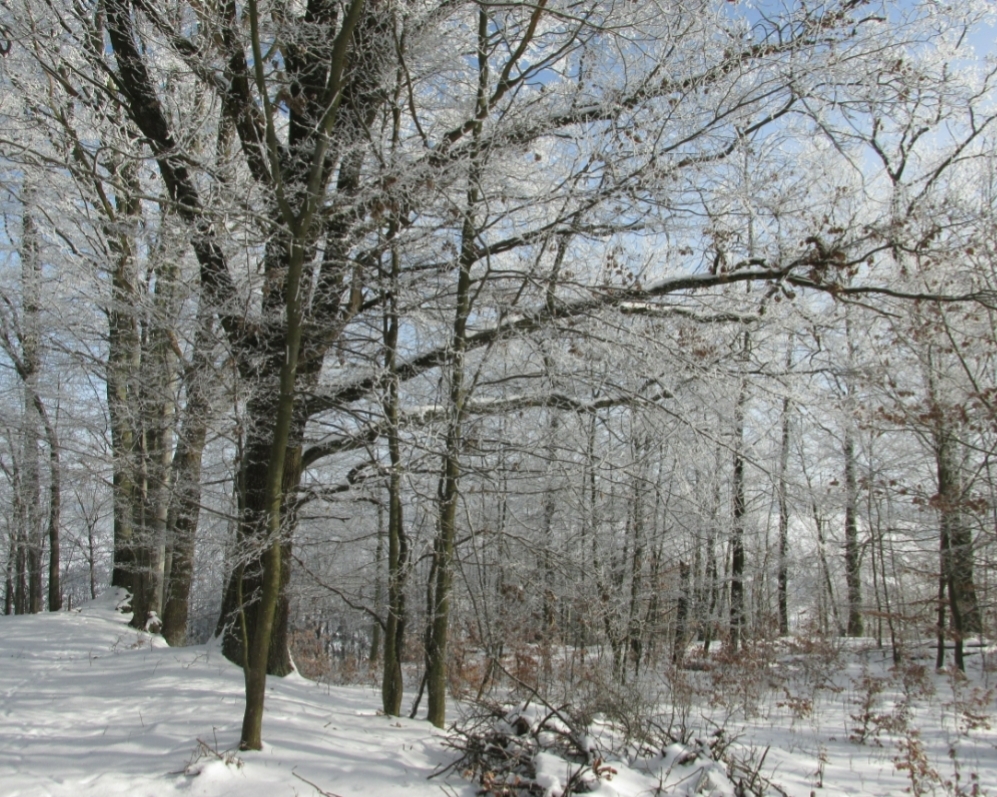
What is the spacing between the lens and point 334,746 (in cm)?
391

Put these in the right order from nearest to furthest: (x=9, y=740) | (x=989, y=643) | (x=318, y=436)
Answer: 1. (x=9, y=740)
2. (x=318, y=436)
3. (x=989, y=643)

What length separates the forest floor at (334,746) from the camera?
3.34m

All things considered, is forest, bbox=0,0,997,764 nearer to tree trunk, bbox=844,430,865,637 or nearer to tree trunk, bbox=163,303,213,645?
tree trunk, bbox=163,303,213,645

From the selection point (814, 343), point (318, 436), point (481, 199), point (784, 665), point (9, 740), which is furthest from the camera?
point (784, 665)

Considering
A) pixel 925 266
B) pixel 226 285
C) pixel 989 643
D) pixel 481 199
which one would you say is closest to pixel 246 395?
pixel 226 285

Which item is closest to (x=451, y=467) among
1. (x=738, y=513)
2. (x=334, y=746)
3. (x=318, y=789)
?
(x=334, y=746)

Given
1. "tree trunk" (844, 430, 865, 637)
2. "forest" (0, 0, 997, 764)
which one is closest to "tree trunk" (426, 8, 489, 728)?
"forest" (0, 0, 997, 764)

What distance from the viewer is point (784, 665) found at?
431 inches

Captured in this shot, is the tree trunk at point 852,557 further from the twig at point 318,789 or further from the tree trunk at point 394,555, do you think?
the twig at point 318,789

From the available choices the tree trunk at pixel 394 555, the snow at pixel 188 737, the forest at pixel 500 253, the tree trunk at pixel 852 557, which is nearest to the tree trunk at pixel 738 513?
the forest at pixel 500 253

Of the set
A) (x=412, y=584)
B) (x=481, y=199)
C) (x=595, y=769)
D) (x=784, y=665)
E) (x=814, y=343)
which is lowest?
(x=784, y=665)

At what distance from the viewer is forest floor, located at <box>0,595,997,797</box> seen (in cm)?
334

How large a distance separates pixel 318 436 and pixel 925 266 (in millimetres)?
6058

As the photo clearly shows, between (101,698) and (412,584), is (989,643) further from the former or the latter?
(101,698)
